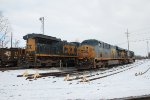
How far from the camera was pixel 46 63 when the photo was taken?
1054 inches

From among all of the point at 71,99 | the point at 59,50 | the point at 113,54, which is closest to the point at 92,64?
the point at 59,50

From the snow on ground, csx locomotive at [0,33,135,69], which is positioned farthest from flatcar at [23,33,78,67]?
the snow on ground

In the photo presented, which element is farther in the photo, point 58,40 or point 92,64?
point 58,40

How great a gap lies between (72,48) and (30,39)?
7409 mm

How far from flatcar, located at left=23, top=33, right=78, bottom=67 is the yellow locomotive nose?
243 cm

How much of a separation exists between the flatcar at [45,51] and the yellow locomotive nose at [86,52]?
7.99ft

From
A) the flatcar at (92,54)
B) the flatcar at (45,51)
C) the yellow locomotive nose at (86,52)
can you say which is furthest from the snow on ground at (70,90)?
the yellow locomotive nose at (86,52)

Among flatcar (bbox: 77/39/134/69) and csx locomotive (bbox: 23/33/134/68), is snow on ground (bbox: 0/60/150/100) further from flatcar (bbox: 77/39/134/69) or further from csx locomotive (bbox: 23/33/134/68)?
flatcar (bbox: 77/39/134/69)

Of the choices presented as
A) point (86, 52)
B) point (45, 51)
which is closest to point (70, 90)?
point (45, 51)

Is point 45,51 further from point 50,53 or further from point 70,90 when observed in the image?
point 70,90

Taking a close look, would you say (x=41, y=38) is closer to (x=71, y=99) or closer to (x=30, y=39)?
(x=30, y=39)

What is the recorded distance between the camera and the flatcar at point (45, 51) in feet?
83.6

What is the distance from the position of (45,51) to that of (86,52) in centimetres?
474

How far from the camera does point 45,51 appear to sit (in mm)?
26938
